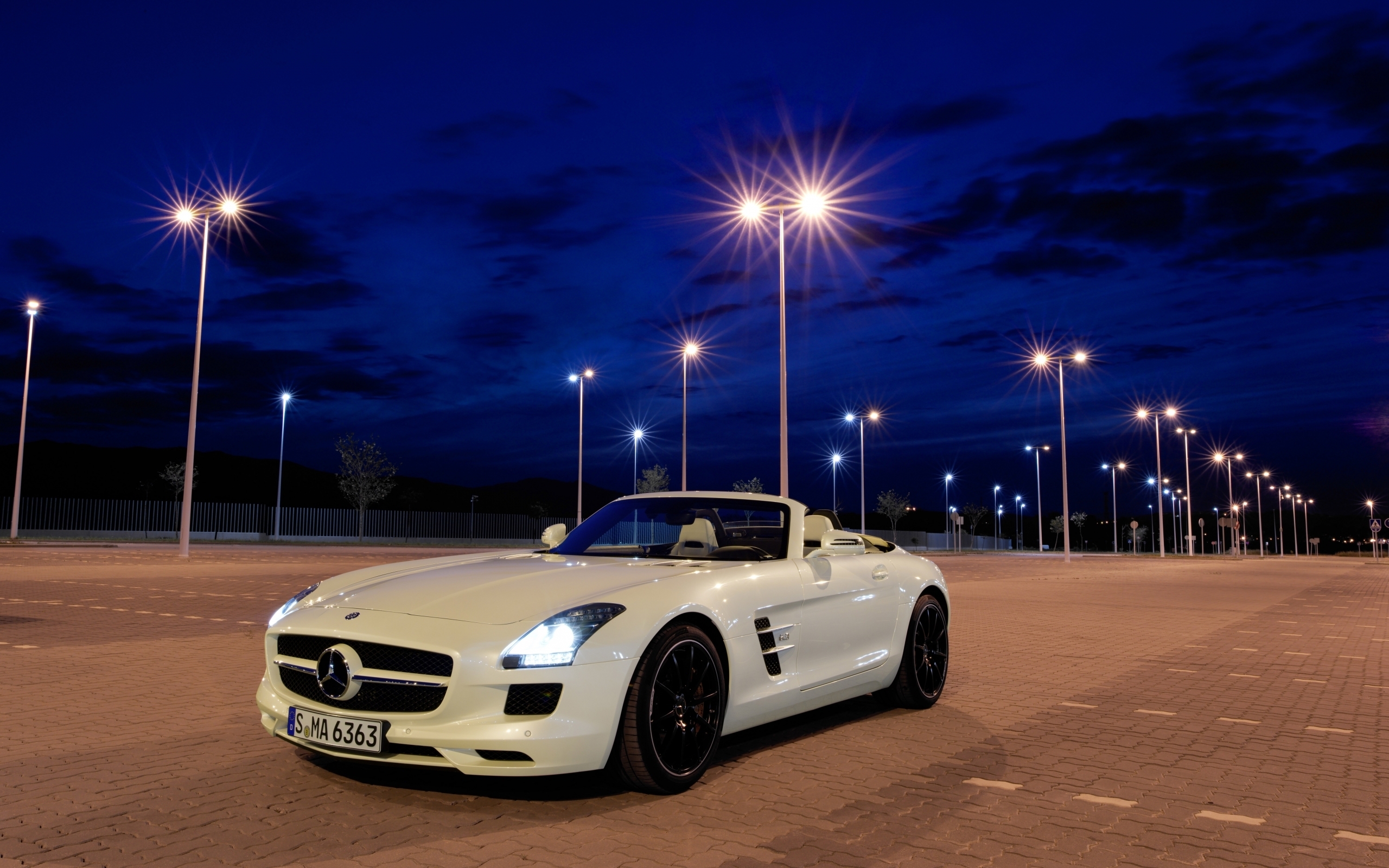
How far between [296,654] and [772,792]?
233 cm

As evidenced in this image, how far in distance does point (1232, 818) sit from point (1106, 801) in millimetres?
528

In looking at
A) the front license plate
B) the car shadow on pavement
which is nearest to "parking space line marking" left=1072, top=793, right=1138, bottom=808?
the car shadow on pavement

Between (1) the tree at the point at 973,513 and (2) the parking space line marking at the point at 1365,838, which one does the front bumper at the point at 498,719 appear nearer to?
(2) the parking space line marking at the point at 1365,838

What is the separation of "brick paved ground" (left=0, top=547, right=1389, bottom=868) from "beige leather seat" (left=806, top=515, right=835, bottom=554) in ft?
3.81

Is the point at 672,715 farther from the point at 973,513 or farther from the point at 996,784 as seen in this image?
the point at 973,513

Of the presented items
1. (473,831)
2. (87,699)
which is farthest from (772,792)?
(87,699)

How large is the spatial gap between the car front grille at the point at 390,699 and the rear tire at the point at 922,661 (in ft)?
11.9

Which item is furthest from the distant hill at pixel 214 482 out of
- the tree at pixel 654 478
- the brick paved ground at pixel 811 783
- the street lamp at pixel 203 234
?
the brick paved ground at pixel 811 783

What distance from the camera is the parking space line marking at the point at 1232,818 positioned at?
4598 millimetres

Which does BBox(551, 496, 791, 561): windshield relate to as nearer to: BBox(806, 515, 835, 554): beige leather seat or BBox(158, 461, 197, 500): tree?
BBox(806, 515, 835, 554): beige leather seat

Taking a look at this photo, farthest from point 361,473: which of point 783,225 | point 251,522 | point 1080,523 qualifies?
point 1080,523

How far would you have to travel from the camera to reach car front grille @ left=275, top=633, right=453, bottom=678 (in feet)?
14.6

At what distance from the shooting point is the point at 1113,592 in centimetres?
2208

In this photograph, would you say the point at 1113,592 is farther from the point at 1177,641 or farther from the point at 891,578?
the point at 891,578
